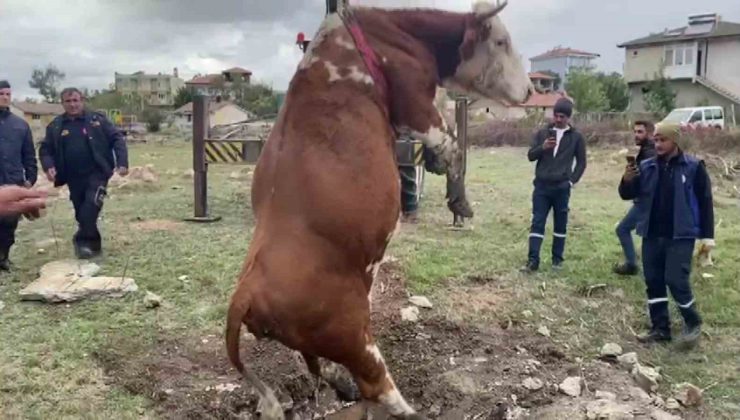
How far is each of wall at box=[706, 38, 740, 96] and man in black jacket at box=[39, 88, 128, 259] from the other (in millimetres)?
45250

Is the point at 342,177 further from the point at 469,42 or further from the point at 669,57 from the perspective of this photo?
the point at 669,57

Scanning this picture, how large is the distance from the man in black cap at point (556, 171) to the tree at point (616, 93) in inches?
1709

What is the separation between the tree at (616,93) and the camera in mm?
49438

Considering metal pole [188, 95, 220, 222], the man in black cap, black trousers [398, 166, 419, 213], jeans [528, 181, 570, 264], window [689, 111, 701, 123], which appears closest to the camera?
the man in black cap

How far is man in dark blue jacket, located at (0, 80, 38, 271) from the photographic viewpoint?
7.81 m

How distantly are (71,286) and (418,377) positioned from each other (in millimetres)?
3482

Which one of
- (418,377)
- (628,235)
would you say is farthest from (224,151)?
(418,377)

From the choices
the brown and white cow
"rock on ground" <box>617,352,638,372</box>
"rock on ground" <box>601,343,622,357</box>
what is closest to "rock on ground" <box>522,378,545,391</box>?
"rock on ground" <box>617,352,638,372</box>

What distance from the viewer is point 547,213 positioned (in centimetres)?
807

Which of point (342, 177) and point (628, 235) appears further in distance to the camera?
point (628, 235)

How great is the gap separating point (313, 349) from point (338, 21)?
1584 millimetres

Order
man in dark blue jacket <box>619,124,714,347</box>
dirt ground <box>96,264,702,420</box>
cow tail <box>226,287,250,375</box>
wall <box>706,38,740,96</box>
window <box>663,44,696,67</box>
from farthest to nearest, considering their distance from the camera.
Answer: window <box>663,44,696,67</box> < wall <box>706,38,740,96</box> < man in dark blue jacket <box>619,124,714,347</box> < dirt ground <box>96,264,702,420</box> < cow tail <box>226,287,250,375</box>

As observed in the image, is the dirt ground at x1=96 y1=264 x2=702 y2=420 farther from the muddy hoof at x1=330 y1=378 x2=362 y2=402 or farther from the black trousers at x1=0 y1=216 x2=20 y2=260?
the black trousers at x1=0 y1=216 x2=20 y2=260

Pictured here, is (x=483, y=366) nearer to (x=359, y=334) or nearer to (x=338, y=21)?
(x=359, y=334)
